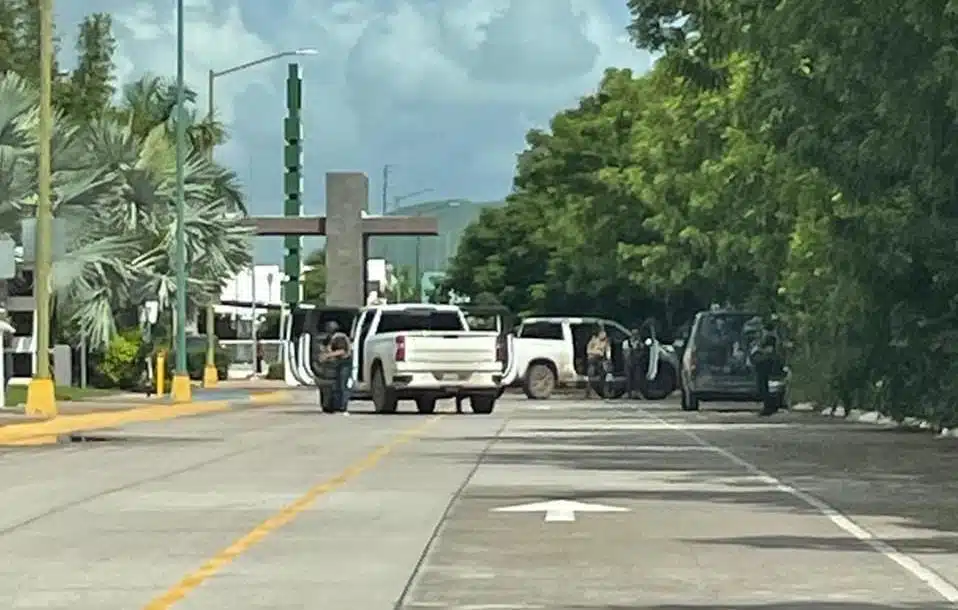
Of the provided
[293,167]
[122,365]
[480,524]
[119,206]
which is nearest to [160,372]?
[119,206]

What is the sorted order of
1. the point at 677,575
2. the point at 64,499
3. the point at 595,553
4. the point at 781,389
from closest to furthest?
1. the point at 677,575
2. the point at 595,553
3. the point at 64,499
4. the point at 781,389

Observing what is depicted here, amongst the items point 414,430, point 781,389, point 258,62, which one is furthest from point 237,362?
point 414,430

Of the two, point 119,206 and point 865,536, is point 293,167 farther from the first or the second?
point 865,536

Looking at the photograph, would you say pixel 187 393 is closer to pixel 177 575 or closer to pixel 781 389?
pixel 781 389

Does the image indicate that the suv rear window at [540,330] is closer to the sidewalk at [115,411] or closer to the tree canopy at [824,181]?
the tree canopy at [824,181]

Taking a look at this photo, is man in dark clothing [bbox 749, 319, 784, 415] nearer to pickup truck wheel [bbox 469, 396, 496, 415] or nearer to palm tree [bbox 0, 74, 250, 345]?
pickup truck wheel [bbox 469, 396, 496, 415]

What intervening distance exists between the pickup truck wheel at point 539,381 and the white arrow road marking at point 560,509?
1579 inches

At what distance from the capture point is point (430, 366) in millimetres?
45406

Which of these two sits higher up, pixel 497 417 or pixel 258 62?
pixel 258 62

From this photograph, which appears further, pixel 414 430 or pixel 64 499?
pixel 414 430

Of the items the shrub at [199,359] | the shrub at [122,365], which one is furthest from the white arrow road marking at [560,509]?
the shrub at [199,359]

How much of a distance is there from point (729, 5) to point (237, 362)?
78.6m

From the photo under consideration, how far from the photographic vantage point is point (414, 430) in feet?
125

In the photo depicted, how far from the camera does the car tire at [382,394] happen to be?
46.7 meters
